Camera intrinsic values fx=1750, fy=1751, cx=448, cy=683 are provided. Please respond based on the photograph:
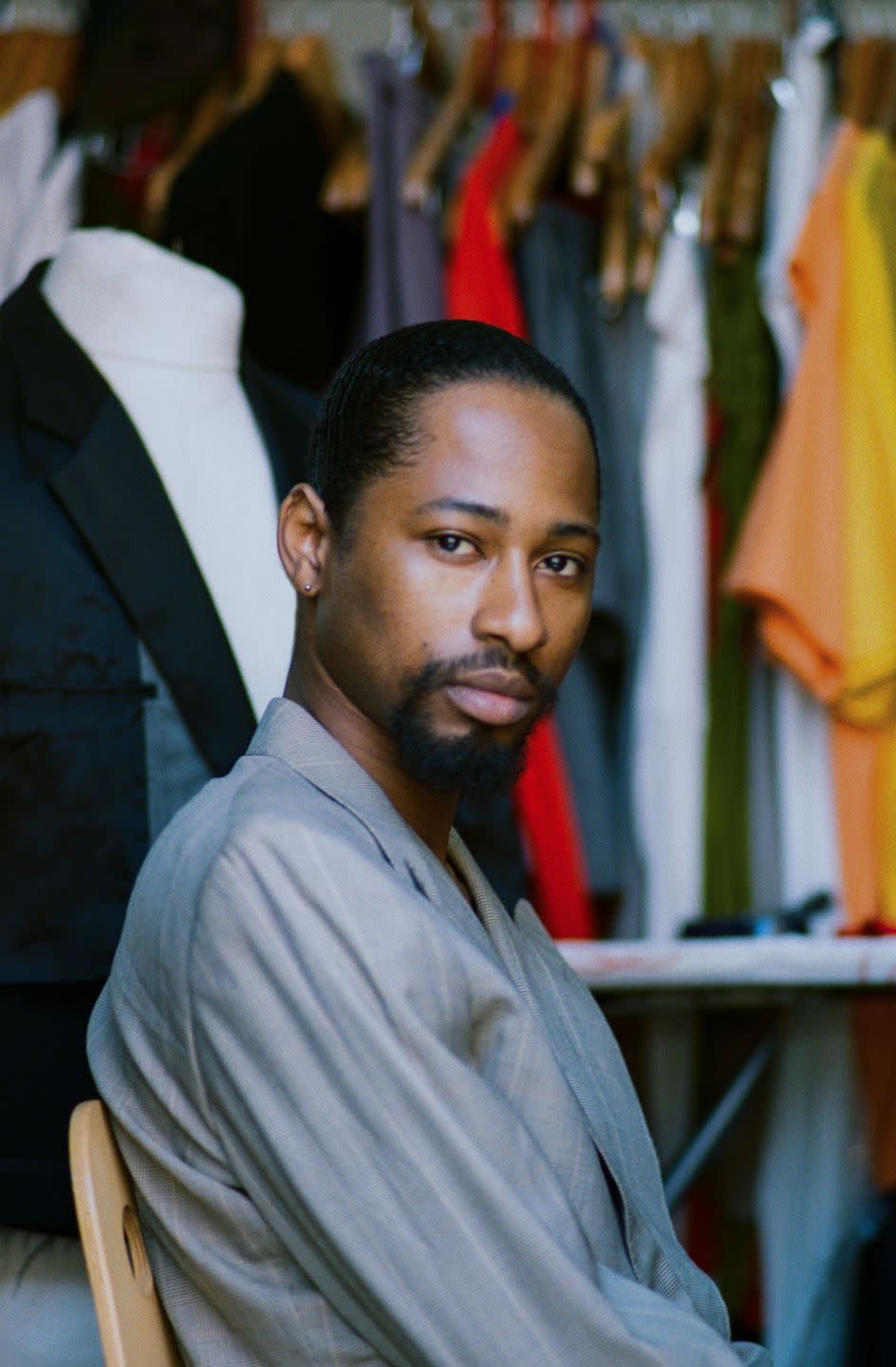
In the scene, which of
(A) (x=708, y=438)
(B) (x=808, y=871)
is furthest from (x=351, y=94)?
(B) (x=808, y=871)

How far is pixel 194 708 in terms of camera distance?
72.3 inches

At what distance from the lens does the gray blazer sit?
1111mm

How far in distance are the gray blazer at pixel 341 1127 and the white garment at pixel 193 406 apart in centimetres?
68

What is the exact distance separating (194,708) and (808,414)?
4.23ft

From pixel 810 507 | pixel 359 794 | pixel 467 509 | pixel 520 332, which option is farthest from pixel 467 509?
pixel 520 332

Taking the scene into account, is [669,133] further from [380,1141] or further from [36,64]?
[380,1141]

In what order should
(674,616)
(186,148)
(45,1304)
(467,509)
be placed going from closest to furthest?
1. (467,509)
2. (45,1304)
3. (674,616)
4. (186,148)

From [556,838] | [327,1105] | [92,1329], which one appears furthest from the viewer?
[556,838]

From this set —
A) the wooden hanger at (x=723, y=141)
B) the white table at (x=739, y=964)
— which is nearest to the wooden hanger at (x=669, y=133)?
the wooden hanger at (x=723, y=141)

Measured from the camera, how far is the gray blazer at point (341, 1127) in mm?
1111

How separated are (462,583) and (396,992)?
13.5 inches

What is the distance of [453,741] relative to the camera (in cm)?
135

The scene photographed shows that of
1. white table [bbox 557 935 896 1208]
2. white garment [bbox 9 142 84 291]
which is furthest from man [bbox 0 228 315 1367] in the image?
white garment [bbox 9 142 84 291]

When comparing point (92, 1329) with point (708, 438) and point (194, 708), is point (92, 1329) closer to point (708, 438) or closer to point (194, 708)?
point (194, 708)
